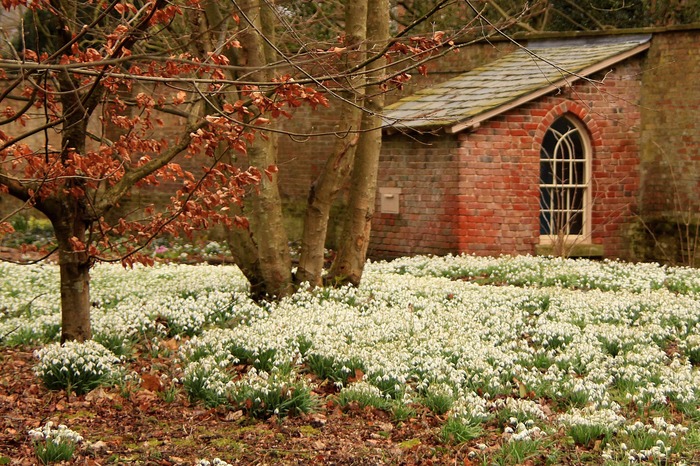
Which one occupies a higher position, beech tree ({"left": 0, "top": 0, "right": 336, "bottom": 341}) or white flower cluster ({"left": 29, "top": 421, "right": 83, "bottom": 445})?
beech tree ({"left": 0, "top": 0, "right": 336, "bottom": 341})

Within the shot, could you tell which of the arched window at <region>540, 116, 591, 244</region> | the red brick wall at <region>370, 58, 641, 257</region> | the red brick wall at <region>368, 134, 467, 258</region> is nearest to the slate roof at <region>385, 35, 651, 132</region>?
the red brick wall at <region>370, 58, 641, 257</region>

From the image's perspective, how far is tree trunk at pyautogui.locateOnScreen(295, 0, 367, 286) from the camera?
11102 millimetres

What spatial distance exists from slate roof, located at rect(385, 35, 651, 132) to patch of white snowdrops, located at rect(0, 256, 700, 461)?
4.01m

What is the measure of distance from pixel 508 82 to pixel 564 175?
2146 mm

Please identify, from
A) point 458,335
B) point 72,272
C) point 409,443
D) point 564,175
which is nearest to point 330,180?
point 458,335

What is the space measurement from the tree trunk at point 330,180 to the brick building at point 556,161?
5.40 m

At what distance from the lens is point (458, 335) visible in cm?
929

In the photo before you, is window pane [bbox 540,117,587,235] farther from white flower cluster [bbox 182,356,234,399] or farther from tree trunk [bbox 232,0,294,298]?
white flower cluster [bbox 182,356,234,399]

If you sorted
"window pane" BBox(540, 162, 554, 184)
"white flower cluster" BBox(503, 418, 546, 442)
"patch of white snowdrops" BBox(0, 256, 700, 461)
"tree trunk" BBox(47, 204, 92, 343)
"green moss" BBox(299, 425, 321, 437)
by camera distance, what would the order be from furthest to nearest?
1. "window pane" BBox(540, 162, 554, 184)
2. "tree trunk" BBox(47, 204, 92, 343)
3. "patch of white snowdrops" BBox(0, 256, 700, 461)
4. "green moss" BBox(299, 425, 321, 437)
5. "white flower cluster" BBox(503, 418, 546, 442)

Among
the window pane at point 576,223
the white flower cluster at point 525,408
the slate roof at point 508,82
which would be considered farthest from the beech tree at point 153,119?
the window pane at point 576,223

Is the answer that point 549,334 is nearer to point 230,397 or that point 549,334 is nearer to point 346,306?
point 346,306

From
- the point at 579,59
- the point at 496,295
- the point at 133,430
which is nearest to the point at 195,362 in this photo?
the point at 133,430

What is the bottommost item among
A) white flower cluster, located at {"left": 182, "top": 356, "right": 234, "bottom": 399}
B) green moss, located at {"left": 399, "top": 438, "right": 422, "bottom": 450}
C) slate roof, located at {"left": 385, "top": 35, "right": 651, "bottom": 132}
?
green moss, located at {"left": 399, "top": 438, "right": 422, "bottom": 450}

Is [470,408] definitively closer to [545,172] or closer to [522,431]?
[522,431]
